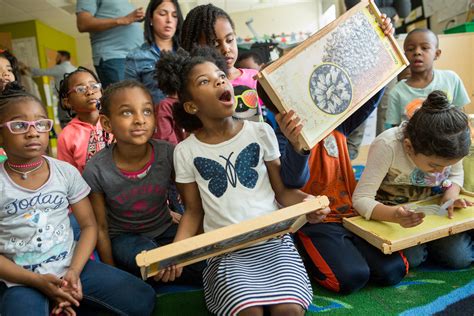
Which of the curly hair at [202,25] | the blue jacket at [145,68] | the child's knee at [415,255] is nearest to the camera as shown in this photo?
the child's knee at [415,255]

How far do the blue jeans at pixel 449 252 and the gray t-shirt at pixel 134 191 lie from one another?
3.49 feet

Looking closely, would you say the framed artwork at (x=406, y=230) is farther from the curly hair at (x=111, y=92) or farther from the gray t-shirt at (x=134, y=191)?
the curly hair at (x=111, y=92)

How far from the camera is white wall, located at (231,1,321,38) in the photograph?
7820 millimetres

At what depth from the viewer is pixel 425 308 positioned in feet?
4.04

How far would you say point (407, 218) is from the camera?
4.30 ft

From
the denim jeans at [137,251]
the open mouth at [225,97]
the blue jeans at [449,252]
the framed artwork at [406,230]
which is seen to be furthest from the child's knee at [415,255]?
the open mouth at [225,97]

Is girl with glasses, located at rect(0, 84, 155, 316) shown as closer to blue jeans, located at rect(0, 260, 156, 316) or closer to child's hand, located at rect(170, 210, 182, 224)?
blue jeans, located at rect(0, 260, 156, 316)

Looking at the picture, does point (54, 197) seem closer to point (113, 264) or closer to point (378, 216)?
point (113, 264)

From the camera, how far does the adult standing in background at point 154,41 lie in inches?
79.9

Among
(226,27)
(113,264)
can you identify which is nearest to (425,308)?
(113,264)

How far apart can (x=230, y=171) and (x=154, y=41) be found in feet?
3.87

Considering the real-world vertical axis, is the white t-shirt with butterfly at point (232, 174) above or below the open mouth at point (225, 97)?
below

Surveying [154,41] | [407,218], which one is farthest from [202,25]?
[407,218]

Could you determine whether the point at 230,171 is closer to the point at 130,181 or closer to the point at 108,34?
the point at 130,181
